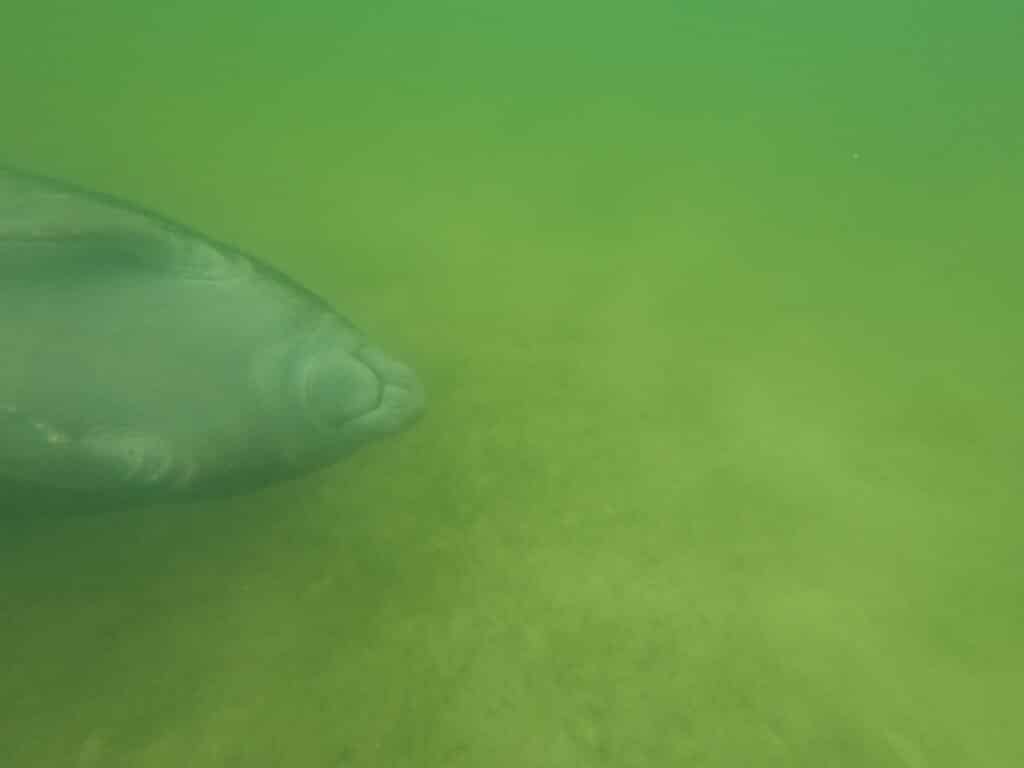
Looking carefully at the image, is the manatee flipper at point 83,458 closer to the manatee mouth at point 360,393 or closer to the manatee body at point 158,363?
the manatee body at point 158,363

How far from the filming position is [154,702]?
1.84 meters

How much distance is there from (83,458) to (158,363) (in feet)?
1.00

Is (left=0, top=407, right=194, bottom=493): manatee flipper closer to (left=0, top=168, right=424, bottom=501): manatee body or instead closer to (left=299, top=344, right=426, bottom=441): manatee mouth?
(left=0, top=168, right=424, bottom=501): manatee body

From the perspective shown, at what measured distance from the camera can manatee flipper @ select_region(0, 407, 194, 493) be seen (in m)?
1.96

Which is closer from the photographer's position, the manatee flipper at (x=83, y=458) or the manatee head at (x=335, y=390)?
the manatee flipper at (x=83, y=458)

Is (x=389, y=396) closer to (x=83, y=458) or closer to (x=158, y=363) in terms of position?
(x=158, y=363)

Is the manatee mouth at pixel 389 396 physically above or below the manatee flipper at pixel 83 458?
above

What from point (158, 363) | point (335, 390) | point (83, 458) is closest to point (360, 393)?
point (335, 390)

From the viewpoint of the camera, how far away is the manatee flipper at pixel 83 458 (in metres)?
1.96

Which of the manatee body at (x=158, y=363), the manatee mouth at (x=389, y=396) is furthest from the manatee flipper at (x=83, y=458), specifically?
the manatee mouth at (x=389, y=396)

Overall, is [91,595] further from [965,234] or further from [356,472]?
[965,234]

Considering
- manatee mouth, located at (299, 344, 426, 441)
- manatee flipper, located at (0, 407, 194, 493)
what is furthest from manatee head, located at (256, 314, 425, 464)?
manatee flipper, located at (0, 407, 194, 493)

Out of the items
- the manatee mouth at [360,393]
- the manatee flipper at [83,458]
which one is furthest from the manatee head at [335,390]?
the manatee flipper at [83,458]

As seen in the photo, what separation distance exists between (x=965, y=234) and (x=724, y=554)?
421 centimetres
